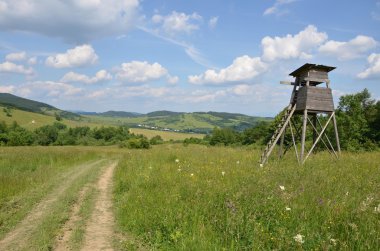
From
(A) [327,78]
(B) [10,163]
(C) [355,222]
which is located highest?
(A) [327,78]

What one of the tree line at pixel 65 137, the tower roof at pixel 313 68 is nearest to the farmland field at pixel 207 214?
the tower roof at pixel 313 68

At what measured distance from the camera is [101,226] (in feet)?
27.2

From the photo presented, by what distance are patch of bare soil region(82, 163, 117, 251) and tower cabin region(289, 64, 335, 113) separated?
11.2m

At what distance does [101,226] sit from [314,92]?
13.4 m

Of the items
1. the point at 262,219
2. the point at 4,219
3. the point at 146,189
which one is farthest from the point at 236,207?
the point at 4,219

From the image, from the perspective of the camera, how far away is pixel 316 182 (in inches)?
Result: 392

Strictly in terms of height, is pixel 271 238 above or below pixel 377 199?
below

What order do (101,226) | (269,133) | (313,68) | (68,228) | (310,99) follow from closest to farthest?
(68,228)
(101,226)
(310,99)
(313,68)
(269,133)

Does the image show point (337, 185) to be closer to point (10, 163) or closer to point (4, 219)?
point (4, 219)

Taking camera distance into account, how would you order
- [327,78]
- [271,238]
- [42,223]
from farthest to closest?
[327,78], [42,223], [271,238]

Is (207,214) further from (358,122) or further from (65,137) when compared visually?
(65,137)

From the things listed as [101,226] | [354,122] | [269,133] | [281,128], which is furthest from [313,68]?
[269,133]

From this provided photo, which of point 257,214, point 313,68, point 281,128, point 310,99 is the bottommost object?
point 257,214

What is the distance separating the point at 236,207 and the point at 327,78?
527 inches
